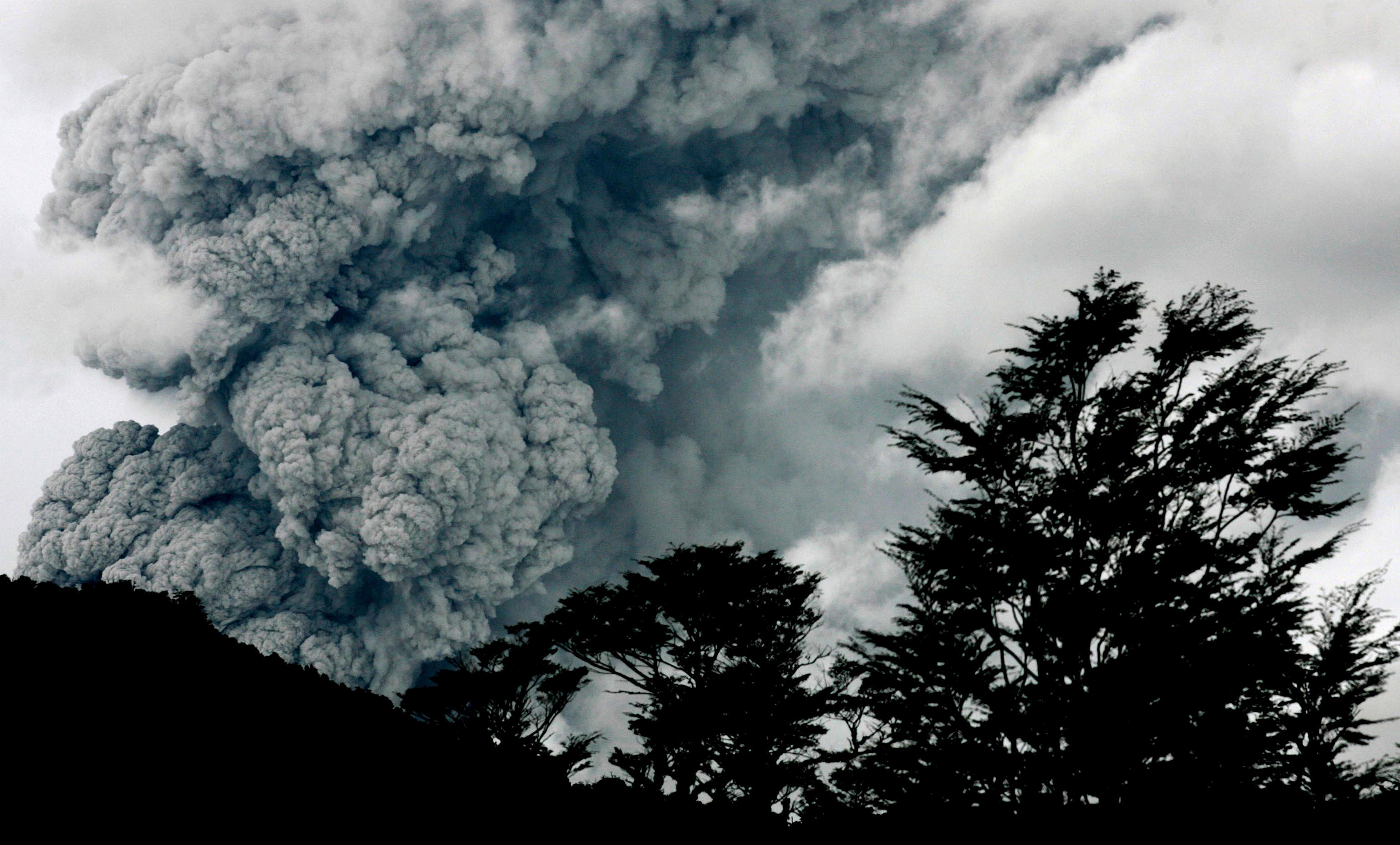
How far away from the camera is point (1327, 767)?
1116cm

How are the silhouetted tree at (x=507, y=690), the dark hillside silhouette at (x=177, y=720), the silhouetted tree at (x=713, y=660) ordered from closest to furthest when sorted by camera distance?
the dark hillside silhouette at (x=177, y=720) → the silhouetted tree at (x=713, y=660) → the silhouetted tree at (x=507, y=690)

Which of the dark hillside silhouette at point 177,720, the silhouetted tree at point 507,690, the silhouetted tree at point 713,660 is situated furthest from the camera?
the silhouetted tree at point 507,690

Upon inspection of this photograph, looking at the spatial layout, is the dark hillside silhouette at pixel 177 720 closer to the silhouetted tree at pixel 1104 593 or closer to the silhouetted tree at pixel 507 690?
the silhouetted tree at pixel 1104 593

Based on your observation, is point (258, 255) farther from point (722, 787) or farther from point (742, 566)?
point (722, 787)

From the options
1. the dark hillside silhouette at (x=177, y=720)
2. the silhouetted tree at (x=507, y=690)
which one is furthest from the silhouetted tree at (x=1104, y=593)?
the silhouetted tree at (x=507, y=690)

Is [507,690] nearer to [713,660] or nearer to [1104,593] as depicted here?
[713,660]

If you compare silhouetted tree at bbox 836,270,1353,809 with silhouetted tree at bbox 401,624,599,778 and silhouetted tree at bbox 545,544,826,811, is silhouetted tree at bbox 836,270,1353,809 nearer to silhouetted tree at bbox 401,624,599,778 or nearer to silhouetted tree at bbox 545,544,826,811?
silhouetted tree at bbox 545,544,826,811

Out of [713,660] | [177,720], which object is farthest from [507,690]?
[177,720]

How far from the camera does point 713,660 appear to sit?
1677 cm

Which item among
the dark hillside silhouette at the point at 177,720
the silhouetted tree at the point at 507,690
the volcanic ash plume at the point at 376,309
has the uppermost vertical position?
the volcanic ash plume at the point at 376,309

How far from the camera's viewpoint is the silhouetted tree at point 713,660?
15.2m

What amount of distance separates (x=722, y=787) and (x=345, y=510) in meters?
28.5

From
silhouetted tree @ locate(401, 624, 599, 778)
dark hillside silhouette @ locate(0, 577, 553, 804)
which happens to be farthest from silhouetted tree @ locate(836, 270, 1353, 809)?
silhouetted tree @ locate(401, 624, 599, 778)

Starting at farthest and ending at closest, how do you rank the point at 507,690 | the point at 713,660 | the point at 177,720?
the point at 507,690 → the point at 713,660 → the point at 177,720
